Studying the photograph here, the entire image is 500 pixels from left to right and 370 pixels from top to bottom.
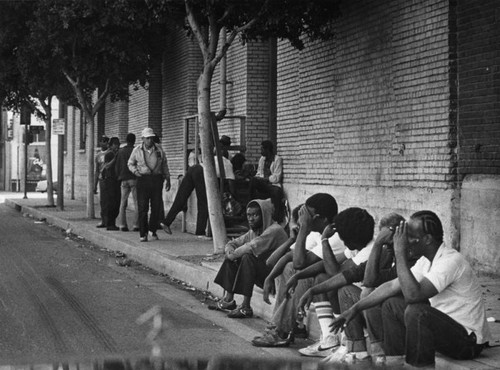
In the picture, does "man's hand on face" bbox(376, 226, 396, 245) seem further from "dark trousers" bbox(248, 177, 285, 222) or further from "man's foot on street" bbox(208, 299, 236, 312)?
"dark trousers" bbox(248, 177, 285, 222)

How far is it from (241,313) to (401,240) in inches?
134

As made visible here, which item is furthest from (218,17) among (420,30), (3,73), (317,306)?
(3,73)

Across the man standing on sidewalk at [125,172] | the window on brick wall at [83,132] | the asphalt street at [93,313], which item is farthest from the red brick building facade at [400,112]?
the window on brick wall at [83,132]

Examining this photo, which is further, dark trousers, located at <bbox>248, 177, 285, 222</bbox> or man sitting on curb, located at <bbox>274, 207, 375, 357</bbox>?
dark trousers, located at <bbox>248, 177, 285, 222</bbox>

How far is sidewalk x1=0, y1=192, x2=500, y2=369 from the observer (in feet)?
22.4

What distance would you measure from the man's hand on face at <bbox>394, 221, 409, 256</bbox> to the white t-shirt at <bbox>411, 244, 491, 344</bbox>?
207 mm

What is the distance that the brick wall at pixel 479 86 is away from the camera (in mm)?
11375

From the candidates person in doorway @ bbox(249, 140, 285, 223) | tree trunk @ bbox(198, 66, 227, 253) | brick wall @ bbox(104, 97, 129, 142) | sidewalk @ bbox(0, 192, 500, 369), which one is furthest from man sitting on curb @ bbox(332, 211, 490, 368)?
brick wall @ bbox(104, 97, 129, 142)

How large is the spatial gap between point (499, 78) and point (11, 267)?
697 centimetres

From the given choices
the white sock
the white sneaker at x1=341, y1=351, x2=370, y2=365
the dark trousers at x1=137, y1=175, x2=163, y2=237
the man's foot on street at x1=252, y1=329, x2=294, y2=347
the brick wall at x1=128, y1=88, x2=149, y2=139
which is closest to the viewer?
the white sneaker at x1=341, y1=351, x2=370, y2=365

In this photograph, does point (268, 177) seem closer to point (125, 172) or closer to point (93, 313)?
point (125, 172)

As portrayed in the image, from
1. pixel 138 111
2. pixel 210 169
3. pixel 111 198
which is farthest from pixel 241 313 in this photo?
pixel 138 111

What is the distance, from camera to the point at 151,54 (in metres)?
24.7

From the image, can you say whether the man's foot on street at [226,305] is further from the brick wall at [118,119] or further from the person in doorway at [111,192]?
the brick wall at [118,119]
